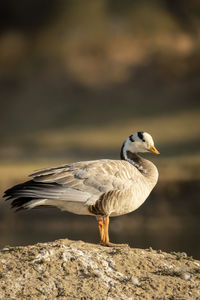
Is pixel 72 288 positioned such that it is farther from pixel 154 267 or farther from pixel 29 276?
pixel 154 267

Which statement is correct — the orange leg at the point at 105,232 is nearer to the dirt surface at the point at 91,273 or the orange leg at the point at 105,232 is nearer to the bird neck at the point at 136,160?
the dirt surface at the point at 91,273

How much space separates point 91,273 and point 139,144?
457cm

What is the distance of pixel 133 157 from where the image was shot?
527 inches

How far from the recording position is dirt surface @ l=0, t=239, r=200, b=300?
968cm

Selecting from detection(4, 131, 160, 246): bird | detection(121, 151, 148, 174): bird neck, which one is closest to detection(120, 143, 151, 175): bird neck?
detection(121, 151, 148, 174): bird neck

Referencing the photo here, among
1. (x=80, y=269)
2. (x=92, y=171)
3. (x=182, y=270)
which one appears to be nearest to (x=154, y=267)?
(x=182, y=270)

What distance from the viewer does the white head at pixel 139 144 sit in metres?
13.3

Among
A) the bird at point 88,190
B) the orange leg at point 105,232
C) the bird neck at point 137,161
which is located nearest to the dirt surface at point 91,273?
the orange leg at point 105,232

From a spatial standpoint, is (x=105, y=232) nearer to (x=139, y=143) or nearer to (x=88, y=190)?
(x=88, y=190)

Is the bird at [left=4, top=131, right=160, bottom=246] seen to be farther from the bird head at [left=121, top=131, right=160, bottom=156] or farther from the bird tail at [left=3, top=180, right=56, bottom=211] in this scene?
the bird head at [left=121, top=131, right=160, bottom=156]

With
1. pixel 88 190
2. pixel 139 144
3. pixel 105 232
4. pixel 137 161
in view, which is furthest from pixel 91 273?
pixel 139 144

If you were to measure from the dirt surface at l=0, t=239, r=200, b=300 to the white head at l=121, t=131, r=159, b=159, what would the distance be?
3.21 m

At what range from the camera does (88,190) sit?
1127 centimetres

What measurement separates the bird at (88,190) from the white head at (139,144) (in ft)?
3.76
